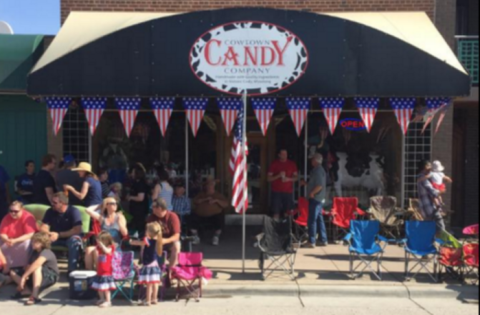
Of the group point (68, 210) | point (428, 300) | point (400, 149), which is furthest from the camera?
point (400, 149)

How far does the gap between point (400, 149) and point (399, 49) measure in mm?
3292

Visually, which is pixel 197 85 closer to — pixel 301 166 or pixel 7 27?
pixel 301 166

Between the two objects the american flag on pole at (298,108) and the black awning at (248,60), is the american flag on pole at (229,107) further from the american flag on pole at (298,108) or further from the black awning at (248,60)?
the american flag on pole at (298,108)

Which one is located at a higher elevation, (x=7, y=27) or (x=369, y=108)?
(x=7, y=27)

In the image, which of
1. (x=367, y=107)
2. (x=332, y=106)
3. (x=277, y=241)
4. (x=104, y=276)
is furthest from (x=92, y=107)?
(x=367, y=107)

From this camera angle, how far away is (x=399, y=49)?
9320 millimetres

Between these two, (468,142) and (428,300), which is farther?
(468,142)

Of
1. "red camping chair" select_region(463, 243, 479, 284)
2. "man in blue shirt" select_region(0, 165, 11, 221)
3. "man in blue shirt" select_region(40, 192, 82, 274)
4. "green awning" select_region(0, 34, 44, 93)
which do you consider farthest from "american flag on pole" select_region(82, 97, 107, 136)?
"red camping chair" select_region(463, 243, 479, 284)

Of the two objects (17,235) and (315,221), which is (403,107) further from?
(17,235)

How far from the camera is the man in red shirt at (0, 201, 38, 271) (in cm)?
805

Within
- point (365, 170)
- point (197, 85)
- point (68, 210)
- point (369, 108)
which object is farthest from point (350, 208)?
point (68, 210)

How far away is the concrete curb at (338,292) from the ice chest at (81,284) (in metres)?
1.78

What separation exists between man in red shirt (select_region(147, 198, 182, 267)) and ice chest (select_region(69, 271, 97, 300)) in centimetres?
119

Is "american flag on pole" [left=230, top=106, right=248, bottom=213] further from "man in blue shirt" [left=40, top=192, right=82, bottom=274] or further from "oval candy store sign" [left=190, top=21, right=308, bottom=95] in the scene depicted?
"man in blue shirt" [left=40, top=192, right=82, bottom=274]
